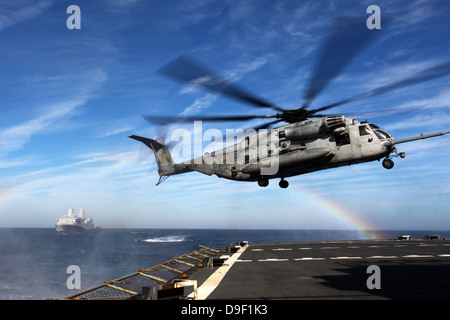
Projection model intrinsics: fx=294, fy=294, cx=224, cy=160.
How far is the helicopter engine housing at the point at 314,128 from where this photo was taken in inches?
703

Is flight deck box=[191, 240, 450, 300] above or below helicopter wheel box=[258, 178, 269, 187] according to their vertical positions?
below

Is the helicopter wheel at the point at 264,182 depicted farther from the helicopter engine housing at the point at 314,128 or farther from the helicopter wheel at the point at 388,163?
the helicopter wheel at the point at 388,163

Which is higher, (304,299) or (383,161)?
(383,161)

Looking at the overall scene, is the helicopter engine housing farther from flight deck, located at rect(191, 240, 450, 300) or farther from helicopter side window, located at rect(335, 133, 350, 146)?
flight deck, located at rect(191, 240, 450, 300)

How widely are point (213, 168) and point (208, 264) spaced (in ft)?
22.9

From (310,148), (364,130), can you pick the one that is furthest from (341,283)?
(364,130)

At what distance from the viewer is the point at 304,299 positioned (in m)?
9.88

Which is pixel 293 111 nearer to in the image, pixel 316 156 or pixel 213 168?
pixel 316 156

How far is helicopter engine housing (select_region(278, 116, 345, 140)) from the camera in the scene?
1784 centimetres

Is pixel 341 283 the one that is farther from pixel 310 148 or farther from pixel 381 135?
pixel 381 135

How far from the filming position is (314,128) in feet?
59.4

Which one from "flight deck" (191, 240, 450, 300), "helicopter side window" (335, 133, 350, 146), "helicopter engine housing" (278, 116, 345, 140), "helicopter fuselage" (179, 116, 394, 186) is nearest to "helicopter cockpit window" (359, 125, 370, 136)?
"helicopter fuselage" (179, 116, 394, 186)
